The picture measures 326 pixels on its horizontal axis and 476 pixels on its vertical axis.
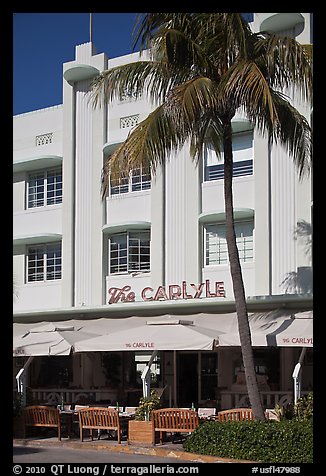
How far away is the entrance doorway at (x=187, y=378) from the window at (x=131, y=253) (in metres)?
3.04

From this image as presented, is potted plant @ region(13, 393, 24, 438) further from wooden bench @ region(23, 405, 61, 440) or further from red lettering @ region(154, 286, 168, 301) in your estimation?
red lettering @ region(154, 286, 168, 301)

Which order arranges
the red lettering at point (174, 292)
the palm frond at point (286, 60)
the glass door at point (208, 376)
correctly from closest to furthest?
the palm frond at point (286, 60)
the red lettering at point (174, 292)
the glass door at point (208, 376)

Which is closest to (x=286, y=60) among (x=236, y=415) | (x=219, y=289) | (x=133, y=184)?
(x=236, y=415)

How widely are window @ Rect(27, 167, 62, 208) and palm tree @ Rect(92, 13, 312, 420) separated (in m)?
10.4

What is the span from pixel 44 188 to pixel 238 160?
771 cm

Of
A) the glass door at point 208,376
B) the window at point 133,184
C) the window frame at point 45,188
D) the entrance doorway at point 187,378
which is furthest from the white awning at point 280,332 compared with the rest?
the window frame at point 45,188

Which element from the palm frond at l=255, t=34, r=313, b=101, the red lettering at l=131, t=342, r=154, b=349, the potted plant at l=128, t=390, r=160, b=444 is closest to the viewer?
the palm frond at l=255, t=34, r=313, b=101

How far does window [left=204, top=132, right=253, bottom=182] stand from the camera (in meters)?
22.0

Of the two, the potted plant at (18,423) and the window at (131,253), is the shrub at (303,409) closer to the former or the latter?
the potted plant at (18,423)

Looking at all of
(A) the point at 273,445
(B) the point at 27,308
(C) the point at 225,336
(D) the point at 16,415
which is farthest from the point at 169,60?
(B) the point at 27,308

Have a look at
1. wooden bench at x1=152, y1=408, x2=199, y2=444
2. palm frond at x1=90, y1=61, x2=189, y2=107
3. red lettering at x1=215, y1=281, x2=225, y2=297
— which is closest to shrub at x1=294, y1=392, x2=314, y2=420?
wooden bench at x1=152, y1=408, x2=199, y2=444

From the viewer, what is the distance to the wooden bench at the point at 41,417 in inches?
710

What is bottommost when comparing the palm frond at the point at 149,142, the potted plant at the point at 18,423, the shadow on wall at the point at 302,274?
the potted plant at the point at 18,423

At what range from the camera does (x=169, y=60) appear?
50.7 feet
